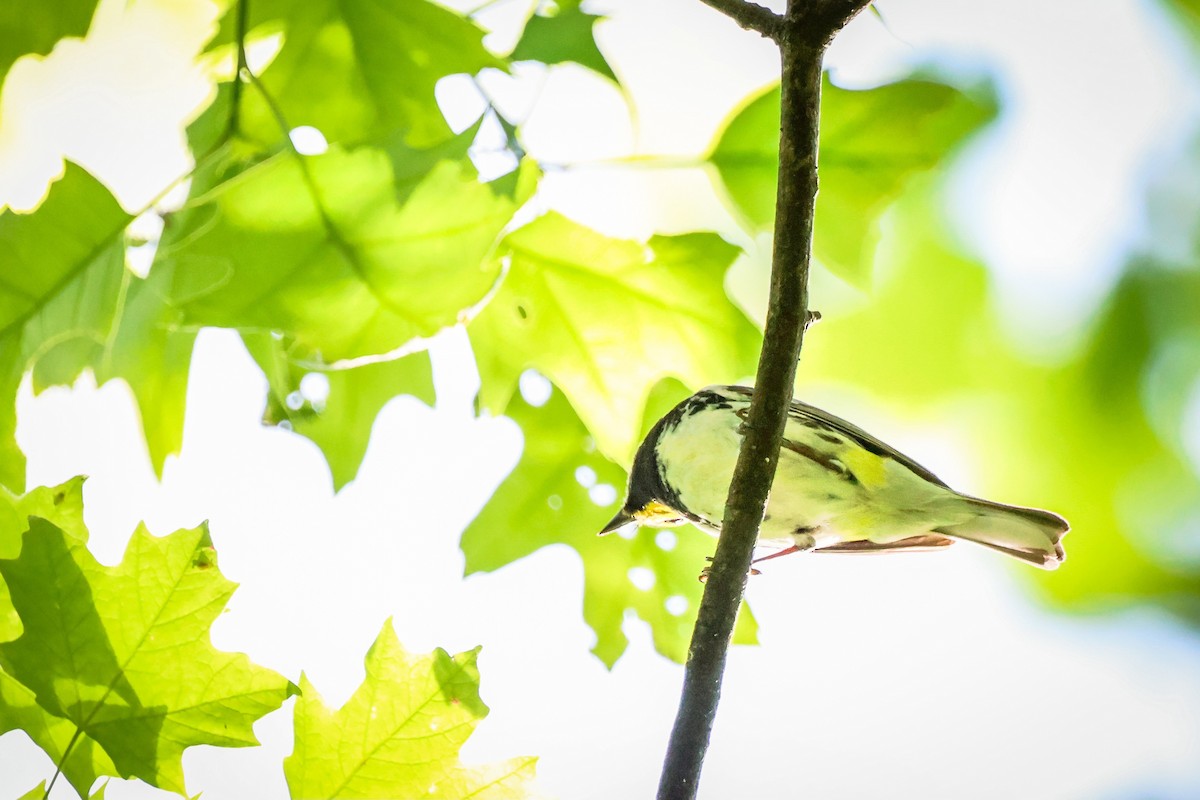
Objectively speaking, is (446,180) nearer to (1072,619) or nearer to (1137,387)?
(1137,387)

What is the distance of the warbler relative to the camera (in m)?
2.53

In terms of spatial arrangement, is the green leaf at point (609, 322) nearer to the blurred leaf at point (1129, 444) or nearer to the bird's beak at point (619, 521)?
the bird's beak at point (619, 521)

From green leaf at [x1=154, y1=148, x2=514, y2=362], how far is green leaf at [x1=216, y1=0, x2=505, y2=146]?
0.24 m

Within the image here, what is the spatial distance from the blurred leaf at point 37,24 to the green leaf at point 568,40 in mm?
861

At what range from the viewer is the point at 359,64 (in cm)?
199

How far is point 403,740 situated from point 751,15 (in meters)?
1.28

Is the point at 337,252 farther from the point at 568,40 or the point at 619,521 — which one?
the point at 619,521

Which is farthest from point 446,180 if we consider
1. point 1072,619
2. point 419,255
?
point 1072,619

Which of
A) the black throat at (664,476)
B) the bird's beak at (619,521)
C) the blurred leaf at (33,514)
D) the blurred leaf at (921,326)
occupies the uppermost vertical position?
the blurred leaf at (921,326)

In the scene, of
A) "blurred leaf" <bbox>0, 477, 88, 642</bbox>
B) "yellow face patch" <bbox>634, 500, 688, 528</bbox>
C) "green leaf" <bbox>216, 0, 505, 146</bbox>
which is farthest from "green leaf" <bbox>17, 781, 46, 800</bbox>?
"yellow face patch" <bbox>634, 500, 688, 528</bbox>

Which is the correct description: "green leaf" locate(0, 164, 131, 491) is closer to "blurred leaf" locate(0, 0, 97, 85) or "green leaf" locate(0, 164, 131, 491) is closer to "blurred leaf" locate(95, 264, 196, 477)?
"blurred leaf" locate(95, 264, 196, 477)

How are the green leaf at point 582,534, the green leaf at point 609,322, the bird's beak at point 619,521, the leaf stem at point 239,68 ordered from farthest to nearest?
the bird's beak at point 619,521
the green leaf at point 582,534
the green leaf at point 609,322
the leaf stem at point 239,68

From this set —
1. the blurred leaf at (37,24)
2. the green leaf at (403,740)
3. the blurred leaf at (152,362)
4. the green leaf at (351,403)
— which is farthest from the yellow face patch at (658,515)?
the blurred leaf at (37,24)

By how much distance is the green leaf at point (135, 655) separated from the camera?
1515 mm
